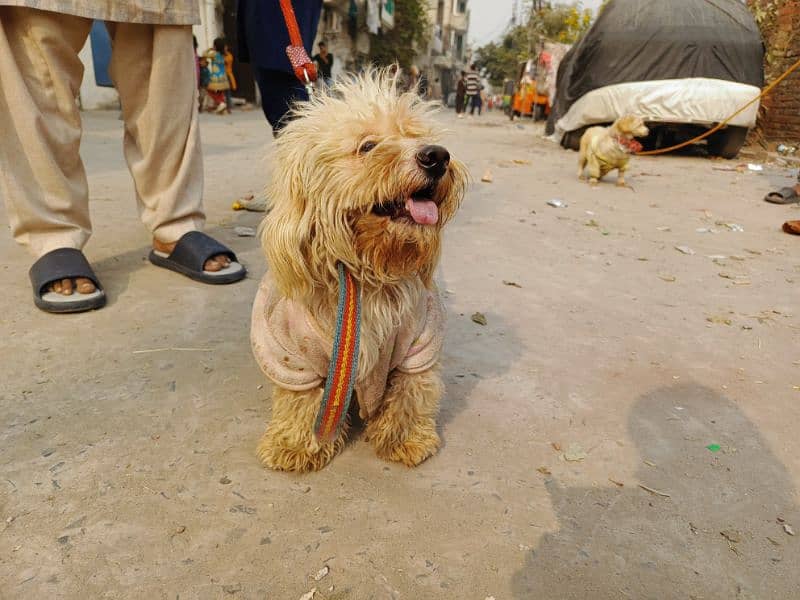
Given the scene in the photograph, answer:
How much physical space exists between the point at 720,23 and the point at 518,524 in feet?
38.2

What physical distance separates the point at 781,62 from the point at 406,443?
13.8 m

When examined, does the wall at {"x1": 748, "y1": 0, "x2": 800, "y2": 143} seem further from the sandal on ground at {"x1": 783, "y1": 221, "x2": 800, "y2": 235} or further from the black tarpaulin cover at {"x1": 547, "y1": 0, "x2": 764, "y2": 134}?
the sandal on ground at {"x1": 783, "y1": 221, "x2": 800, "y2": 235}

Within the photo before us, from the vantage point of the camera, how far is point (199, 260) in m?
3.00

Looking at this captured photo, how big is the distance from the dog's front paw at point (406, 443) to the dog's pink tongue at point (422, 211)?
730 millimetres

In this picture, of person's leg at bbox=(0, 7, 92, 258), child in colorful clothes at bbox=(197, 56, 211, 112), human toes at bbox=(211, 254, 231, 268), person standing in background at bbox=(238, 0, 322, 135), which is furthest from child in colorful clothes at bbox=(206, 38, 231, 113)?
human toes at bbox=(211, 254, 231, 268)

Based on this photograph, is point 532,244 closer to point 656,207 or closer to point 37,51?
point 656,207

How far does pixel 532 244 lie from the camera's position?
14.2ft

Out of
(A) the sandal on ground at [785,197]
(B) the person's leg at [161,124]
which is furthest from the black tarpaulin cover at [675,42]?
(B) the person's leg at [161,124]

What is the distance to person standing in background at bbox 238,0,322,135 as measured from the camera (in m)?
3.09

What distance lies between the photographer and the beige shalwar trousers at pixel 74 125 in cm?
245

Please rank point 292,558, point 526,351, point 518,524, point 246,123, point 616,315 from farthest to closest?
point 246,123 < point 616,315 < point 526,351 < point 518,524 < point 292,558

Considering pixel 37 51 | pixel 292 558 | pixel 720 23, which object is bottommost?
pixel 292 558

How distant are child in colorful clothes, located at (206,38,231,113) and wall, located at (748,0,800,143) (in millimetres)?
13078

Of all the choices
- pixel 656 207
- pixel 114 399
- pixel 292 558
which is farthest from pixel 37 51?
pixel 656 207
